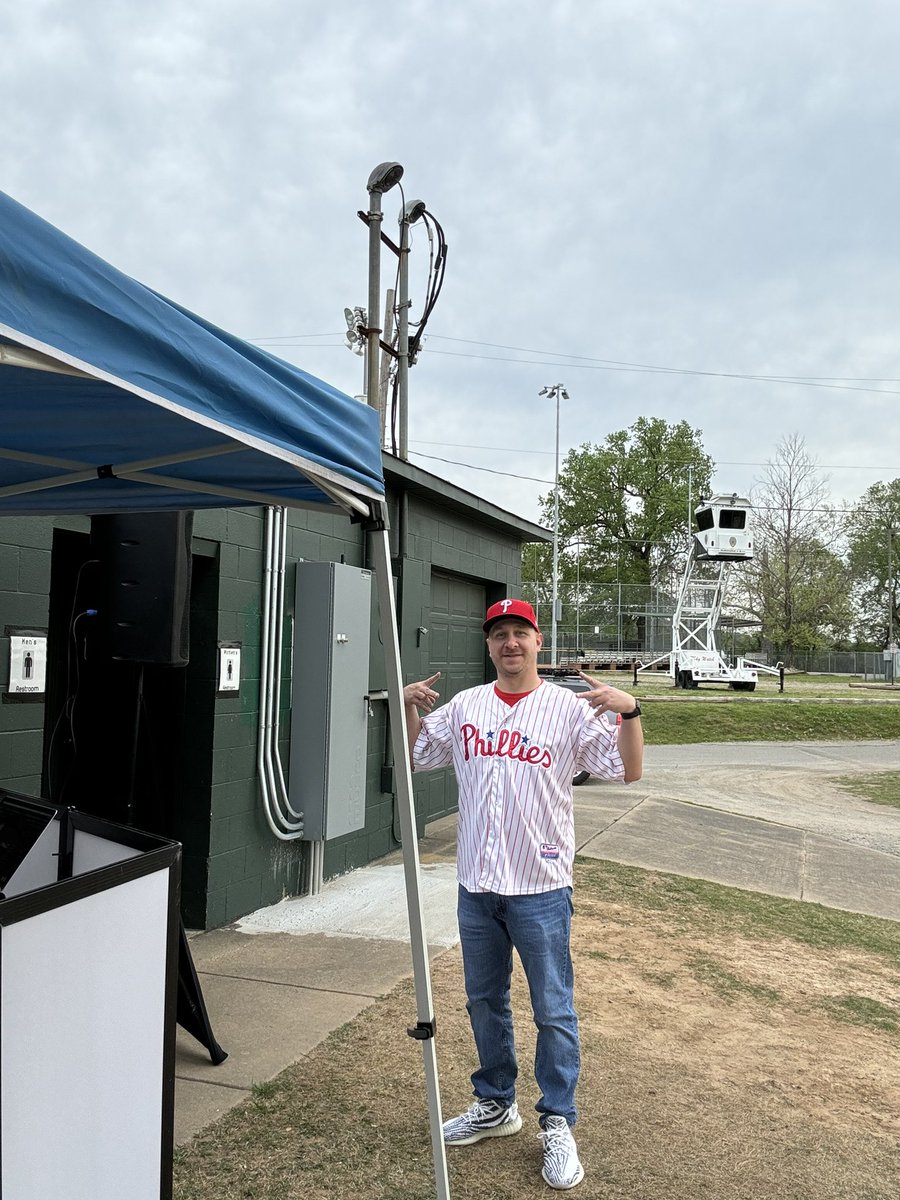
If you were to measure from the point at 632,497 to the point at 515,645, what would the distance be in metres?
62.6

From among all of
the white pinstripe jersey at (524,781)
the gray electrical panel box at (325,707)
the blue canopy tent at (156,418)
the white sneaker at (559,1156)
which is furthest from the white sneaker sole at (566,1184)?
the gray electrical panel box at (325,707)

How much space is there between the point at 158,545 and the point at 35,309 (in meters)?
2.63

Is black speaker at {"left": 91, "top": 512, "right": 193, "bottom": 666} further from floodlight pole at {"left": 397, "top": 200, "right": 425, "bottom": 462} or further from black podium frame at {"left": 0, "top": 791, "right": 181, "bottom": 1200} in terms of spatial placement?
floodlight pole at {"left": 397, "top": 200, "right": 425, "bottom": 462}

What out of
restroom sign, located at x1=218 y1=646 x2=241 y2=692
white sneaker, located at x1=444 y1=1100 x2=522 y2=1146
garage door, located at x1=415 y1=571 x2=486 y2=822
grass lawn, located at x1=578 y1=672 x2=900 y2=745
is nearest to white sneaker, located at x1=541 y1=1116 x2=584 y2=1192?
white sneaker, located at x1=444 y1=1100 x2=522 y2=1146

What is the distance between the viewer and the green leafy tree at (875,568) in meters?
69.4

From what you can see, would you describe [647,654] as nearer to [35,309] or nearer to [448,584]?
[448,584]

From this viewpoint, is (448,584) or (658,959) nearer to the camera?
(658,959)

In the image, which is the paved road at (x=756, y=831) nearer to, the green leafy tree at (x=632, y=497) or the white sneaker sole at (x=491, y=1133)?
the white sneaker sole at (x=491, y=1133)

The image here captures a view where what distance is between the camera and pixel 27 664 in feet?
13.9

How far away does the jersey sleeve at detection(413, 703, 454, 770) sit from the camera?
3531 mm

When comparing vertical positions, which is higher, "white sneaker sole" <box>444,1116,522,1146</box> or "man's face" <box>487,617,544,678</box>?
"man's face" <box>487,617,544,678</box>

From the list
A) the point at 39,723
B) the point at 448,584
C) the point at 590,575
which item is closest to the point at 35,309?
the point at 39,723

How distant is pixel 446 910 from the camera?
623 centimetres

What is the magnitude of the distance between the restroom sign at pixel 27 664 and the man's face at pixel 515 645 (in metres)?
2.09
